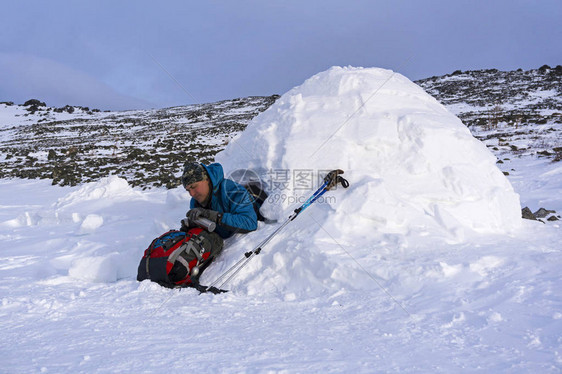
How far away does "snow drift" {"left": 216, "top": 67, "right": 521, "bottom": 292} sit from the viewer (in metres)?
3.14

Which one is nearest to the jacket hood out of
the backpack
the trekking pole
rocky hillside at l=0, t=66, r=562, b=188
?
the backpack

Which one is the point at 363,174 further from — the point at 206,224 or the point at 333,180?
the point at 206,224

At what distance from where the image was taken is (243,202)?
11.9 ft

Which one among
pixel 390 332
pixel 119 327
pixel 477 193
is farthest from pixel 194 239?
pixel 477 193

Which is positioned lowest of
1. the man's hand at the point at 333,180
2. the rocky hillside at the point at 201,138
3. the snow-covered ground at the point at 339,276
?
the snow-covered ground at the point at 339,276

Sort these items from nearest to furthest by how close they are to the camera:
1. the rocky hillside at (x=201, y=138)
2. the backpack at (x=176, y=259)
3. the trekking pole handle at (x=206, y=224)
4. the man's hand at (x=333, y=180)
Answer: the backpack at (x=176, y=259)
the trekking pole handle at (x=206, y=224)
the man's hand at (x=333, y=180)
the rocky hillside at (x=201, y=138)

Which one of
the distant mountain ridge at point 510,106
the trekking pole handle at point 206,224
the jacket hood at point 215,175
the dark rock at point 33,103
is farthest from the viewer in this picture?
the dark rock at point 33,103

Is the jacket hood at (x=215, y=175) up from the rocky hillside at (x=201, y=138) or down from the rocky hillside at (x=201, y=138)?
down

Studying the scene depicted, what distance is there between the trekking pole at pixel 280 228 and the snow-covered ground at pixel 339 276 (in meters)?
0.08

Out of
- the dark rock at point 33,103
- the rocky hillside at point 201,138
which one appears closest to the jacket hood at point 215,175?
the rocky hillside at point 201,138

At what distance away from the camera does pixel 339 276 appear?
2.85 m

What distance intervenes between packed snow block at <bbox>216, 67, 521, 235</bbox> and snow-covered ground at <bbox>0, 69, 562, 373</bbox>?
2 centimetres

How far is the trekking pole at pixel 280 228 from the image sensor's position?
3141 mm

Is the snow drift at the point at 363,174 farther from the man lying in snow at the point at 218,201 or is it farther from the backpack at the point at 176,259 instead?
the backpack at the point at 176,259
